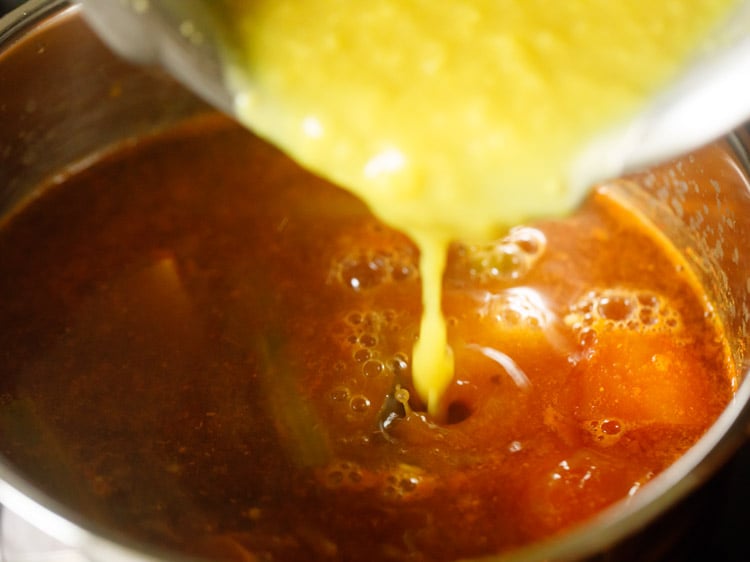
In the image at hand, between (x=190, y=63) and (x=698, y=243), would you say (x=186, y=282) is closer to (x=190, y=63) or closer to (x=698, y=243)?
(x=190, y=63)

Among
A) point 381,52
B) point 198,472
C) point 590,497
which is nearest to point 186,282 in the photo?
point 198,472

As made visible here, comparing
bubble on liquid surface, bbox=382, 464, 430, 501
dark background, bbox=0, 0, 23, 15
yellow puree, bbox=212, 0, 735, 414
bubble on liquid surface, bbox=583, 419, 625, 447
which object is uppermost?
dark background, bbox=0, 0, 23, 15

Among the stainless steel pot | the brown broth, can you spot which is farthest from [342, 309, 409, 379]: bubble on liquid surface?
the stainless steel pot

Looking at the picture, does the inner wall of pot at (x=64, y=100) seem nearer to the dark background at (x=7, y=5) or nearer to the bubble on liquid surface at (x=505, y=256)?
the dark background at (x=7, y=5)

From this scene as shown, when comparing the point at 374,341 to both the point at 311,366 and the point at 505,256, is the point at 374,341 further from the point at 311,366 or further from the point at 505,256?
the point at 505,256

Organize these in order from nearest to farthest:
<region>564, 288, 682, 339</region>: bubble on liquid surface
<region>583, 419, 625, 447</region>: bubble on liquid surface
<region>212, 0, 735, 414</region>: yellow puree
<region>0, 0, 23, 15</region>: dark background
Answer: <region>212, 0, 735, 414</region>: yellow puree, <region>583, 419, 625, 447</region>: bubble on liquid surface, <region>564, 288, 682, 339</region>: bubble on liquid surface, <region>0, 0, 23, 15</region>: dark background

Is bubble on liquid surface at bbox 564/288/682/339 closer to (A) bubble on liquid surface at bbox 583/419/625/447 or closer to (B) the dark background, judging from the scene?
(A) bubble on liquid surface at bbox 583/419/625/447

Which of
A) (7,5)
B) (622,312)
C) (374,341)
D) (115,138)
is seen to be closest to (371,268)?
(374,341)

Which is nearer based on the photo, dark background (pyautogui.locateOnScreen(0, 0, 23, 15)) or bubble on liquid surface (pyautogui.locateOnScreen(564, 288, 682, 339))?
bubble on liquid surface (pyautogui.locateOnScreen(564, 288, 682, 339))

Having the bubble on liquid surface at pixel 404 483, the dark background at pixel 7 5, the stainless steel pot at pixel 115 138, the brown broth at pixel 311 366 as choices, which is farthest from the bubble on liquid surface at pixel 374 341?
the dark background at pixel 7 5
